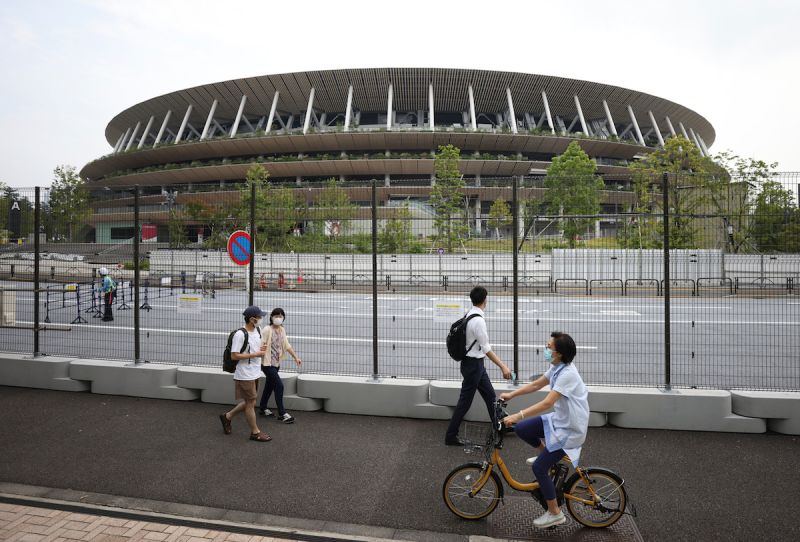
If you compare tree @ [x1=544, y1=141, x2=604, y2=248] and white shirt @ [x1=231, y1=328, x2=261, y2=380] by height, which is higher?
tree @ [x1=544, y1=141, x2=604, y2=248]

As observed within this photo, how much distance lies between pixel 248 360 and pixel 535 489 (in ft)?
12.1

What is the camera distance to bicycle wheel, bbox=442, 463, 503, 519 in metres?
4.23

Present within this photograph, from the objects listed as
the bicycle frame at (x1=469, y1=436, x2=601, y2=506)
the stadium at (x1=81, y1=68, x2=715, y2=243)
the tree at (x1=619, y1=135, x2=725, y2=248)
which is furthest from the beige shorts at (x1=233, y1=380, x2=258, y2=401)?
the stadium at (x1=81, y1=68, x2=715, y2=243)

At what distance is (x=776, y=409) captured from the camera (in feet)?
19.7

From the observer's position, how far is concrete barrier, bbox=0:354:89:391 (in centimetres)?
793

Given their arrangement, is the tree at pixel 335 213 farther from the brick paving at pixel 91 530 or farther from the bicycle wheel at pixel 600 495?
the bicycle wheel at pixel 600 495

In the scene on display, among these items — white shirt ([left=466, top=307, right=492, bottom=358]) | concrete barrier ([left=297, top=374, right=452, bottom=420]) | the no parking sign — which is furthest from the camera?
the no parking sign

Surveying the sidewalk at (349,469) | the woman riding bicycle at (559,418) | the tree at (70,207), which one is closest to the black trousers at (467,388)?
the sidewalk at (349,469)

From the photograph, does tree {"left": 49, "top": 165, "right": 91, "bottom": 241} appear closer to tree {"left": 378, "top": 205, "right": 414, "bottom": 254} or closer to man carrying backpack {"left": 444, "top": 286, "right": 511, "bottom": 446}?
tree {"left": 378, "top": 205, "right": 414, "bottom": 254}

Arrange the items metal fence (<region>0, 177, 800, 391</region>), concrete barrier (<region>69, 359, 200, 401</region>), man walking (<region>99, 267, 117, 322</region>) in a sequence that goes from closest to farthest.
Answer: metal fence (<region>0, 177, 800, 391</region>) → concrete barrier (<region>69, 359, 200, 401</region>) → man walking (<region>99, 267, 117, 322</region>)

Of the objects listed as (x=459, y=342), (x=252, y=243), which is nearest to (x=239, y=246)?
(x=252, y=243)

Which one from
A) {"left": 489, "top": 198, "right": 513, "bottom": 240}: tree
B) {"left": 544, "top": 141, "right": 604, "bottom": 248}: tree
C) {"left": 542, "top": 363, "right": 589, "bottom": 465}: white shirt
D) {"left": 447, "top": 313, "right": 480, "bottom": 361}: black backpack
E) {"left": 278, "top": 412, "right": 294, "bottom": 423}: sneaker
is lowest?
{"left": 278, "top": 412, "right": 294, "bottom": 423}: sneaker

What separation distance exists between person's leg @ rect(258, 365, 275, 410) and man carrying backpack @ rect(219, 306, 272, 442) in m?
0.44

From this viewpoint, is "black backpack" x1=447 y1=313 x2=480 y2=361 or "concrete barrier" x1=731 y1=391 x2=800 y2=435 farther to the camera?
"concrete barrier" x1=731 y1=391 x2=800 y2=435
